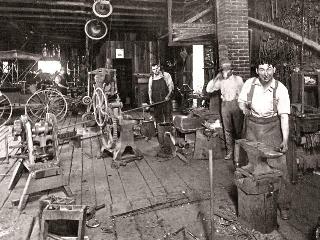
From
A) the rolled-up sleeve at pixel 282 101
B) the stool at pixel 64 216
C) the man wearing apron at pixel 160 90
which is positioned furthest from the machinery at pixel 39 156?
the man wearing apron at pixel 160 90

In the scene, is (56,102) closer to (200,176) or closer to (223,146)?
(223,146)

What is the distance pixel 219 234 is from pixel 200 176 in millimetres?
1949

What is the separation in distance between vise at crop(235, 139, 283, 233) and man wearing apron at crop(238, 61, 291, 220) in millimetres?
894

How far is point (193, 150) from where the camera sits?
6801 mm

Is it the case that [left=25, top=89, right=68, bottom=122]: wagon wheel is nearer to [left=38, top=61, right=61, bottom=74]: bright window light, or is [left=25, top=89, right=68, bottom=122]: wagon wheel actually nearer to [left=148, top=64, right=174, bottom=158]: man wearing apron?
[left=148, top=64, right=174, bottom=158]: man wearing apron

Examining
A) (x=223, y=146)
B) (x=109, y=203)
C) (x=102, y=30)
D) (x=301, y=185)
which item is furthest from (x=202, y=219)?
(x=102, y=30)

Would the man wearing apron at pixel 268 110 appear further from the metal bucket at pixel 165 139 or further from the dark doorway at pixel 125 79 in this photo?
the dark doorway at pixel 125 79

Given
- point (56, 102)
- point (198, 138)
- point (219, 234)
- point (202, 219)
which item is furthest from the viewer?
point (56, 102)

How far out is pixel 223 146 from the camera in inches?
274

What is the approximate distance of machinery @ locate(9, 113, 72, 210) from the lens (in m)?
4.27

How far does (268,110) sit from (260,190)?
163cm

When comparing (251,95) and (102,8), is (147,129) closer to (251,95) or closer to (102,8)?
(251,95)

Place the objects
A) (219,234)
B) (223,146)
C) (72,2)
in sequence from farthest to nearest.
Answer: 1. (72,2)
2. (223,146)
3. (219,234)

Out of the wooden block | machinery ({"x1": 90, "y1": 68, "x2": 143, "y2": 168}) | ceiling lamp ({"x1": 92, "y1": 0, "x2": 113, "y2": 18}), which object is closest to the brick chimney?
machinery ({"x1": 90, "y1": 68, "x2": 143, "y2": 168})
